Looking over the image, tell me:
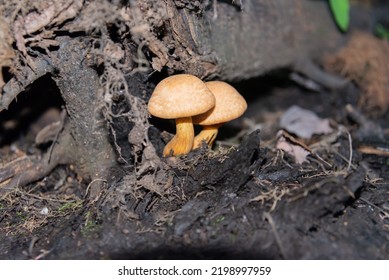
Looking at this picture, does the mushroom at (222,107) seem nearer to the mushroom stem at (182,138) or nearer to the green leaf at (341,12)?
the mushroom stem at (182,138)

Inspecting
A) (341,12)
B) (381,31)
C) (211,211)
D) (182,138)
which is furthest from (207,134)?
(381,31)

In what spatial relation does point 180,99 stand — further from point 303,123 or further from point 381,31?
point 381,31

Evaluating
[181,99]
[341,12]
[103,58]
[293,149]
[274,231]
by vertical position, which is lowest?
[293,149]

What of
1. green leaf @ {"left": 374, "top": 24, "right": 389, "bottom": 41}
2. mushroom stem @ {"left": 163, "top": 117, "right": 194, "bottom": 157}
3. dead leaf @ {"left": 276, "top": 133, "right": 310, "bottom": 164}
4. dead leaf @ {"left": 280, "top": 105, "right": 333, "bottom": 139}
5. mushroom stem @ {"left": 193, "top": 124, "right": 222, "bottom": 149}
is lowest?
dead leaf @ {"left": 280, "top": 105, "right": 333, "bottom": 139}

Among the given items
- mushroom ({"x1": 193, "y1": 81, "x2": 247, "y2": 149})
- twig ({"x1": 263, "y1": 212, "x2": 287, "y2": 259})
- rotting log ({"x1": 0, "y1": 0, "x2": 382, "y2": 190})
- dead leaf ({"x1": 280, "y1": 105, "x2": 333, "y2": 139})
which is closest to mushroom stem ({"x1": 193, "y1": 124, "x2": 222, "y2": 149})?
mushroom ({"x1": 193, "y1": 81, "x2": 247, "y2": 149})

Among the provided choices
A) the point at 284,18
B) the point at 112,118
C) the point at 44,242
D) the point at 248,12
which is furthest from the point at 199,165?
the point at 284,18

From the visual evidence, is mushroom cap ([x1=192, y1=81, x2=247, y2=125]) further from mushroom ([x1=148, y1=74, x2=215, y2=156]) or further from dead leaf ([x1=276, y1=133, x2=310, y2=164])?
dead leaf ([x1=276, y1=133, x2=310, y2=164])

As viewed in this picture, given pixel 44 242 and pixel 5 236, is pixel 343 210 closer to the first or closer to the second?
pixel 44 242
